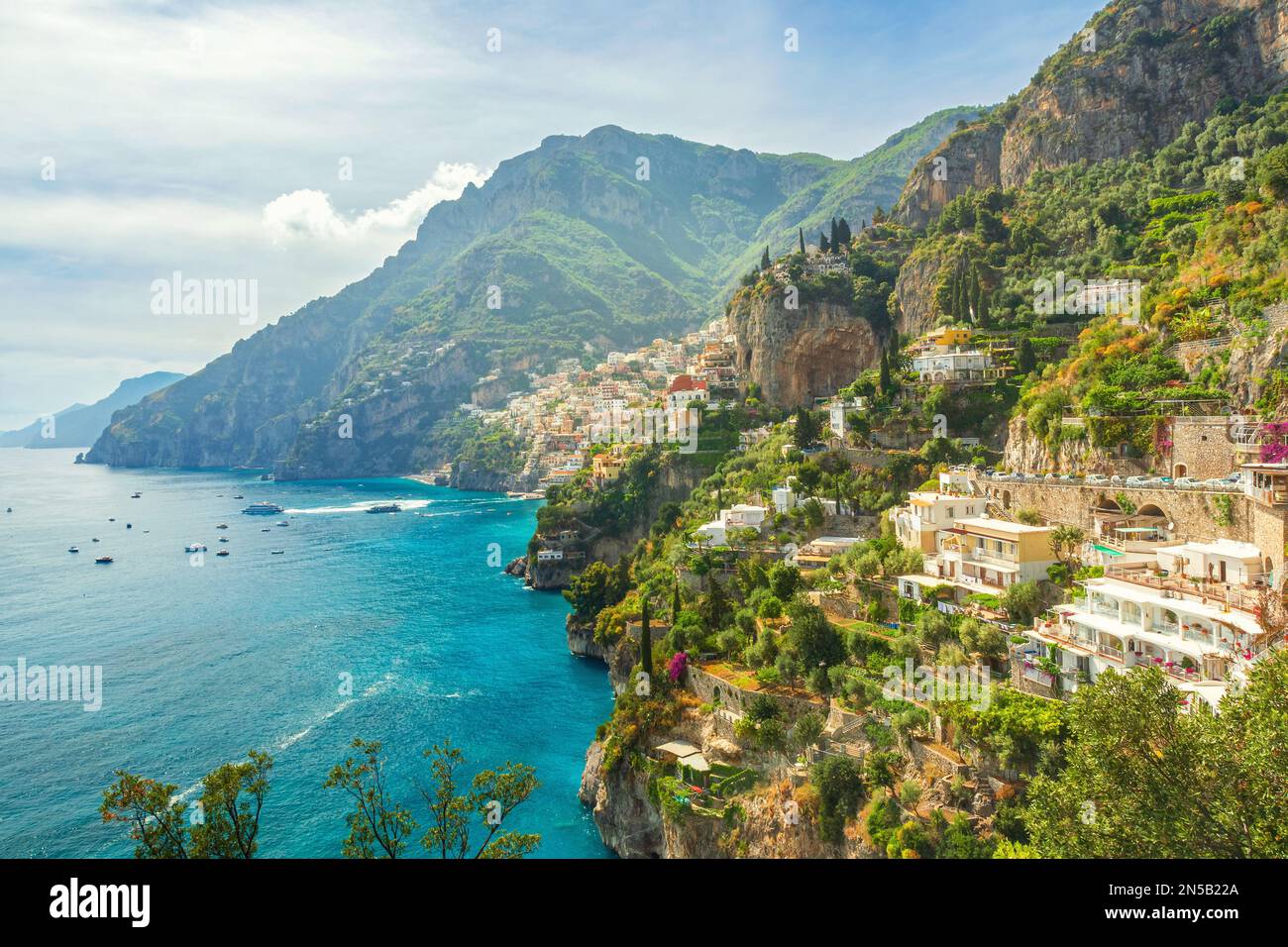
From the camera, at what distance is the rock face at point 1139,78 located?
1433 inches

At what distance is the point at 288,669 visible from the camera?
3134 cm

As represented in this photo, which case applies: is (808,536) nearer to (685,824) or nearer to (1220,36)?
(685,824)

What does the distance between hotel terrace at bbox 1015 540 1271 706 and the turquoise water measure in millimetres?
11270

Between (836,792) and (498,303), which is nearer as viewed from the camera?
(836,792)

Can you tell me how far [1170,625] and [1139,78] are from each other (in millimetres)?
37474

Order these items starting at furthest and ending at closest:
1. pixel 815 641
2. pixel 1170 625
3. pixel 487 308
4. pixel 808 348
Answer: pixel 487 308 → pixel 808 348 → pixel 815 641 → pixel 1170 625

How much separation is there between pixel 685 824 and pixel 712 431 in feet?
88.9

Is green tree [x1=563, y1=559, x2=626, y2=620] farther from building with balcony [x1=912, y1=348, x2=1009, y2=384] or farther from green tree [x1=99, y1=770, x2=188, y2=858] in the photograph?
green tree [x1=99, y1=770, x2=188, y2=858]

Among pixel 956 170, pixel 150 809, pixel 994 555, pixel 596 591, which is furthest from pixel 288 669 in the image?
pixel 956 170

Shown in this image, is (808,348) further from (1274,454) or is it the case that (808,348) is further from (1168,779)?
(1168,779)

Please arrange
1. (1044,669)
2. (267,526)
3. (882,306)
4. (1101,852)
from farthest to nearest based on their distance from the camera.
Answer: (267,526)
(882,306)
(1044,669)
(1101,852)

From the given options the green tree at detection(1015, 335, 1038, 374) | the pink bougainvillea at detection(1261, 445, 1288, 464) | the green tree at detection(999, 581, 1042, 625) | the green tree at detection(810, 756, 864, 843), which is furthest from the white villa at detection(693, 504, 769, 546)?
the pink bougainvillea at detection(1261, 445, 1288, 464)

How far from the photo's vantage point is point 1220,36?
36.9 m
